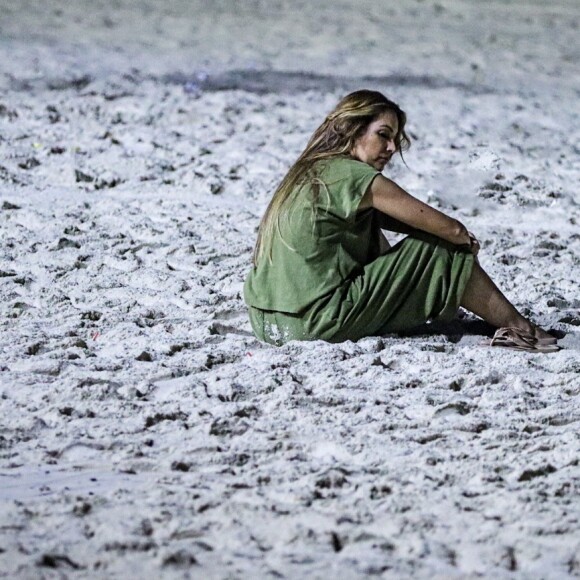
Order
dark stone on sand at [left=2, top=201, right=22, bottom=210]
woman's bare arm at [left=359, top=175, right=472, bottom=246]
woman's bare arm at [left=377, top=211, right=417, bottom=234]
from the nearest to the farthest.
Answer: woman's bare arm at [left=359, top=175, right=472, bottom=246] < woman's bare arm at [left=377, top=211, right=417, bottom=234] < dark stone on sand at [left=2, top=201, right=22, bottom=210]

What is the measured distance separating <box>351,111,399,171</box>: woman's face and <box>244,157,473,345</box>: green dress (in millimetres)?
124

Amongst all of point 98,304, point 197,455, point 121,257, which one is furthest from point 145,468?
point 121,257

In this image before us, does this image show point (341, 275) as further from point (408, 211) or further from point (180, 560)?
point (180, 560)

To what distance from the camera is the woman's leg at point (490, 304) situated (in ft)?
12.8

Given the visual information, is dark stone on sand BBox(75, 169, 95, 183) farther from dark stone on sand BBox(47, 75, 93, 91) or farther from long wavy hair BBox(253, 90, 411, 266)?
long wavy hair BBox(253, 90, 411, 266)

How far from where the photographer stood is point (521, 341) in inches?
153

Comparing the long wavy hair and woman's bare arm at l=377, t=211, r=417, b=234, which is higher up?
the long wavy hair

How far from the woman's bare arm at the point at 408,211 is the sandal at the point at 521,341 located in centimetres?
37

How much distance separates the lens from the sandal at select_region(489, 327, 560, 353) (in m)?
3.87

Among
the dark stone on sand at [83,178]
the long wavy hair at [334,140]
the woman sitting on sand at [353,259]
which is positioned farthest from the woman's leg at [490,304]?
the dark stone on sand at [83,178]

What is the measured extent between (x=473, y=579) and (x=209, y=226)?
3.18 metres

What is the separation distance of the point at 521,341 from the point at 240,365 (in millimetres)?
989

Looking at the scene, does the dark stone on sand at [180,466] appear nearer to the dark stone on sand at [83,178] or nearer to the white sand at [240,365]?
the white sand at [240,365]

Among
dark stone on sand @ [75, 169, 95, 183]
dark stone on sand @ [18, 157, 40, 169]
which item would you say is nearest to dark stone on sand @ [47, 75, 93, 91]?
dark stone on sand @ [18, 157, 40, 169]
